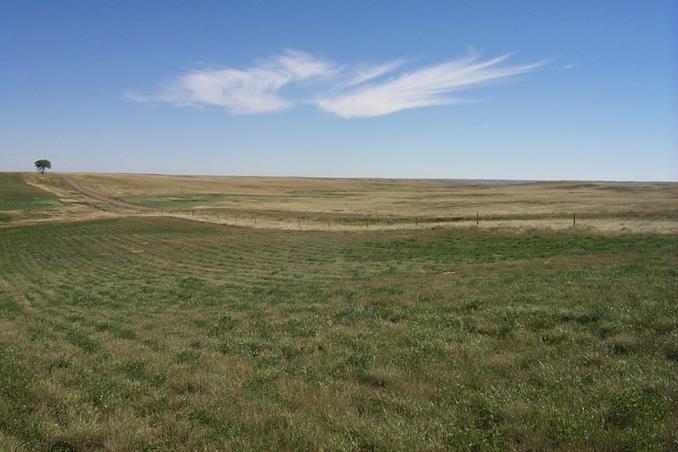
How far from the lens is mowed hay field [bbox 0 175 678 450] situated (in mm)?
5801

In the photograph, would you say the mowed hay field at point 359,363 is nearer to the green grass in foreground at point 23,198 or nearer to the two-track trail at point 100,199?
the two-track trail at point 100,199

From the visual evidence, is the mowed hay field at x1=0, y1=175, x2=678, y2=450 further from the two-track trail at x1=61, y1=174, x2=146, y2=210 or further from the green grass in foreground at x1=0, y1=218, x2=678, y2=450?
the two-track trail at x1=61, y1=174, x2=146, y2=210

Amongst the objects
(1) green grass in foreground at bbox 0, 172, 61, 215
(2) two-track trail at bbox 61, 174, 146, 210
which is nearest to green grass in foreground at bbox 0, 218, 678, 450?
(2) two-track trail at bbox 61, 174, 146, 210

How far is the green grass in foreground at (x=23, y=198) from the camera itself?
85.3 m

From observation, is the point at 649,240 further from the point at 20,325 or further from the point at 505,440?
the point at 20,325

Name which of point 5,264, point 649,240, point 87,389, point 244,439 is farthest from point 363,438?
point 5,264

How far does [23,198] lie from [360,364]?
110577 mm

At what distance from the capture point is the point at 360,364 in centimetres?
867

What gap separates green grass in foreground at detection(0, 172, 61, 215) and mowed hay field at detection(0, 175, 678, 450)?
249 ft

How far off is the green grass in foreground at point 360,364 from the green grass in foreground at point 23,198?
76.5 meters

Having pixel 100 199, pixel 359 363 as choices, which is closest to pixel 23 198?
pixel 100 199

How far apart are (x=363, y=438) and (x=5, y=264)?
40.8m

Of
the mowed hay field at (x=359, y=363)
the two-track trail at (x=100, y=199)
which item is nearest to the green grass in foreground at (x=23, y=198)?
the two-track trail at (x=100, y=199)

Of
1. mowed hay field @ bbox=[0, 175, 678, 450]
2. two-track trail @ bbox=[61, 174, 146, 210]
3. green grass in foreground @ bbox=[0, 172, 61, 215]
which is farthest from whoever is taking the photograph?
two-track trail @ bbox=[61, 174, 146, 210]
